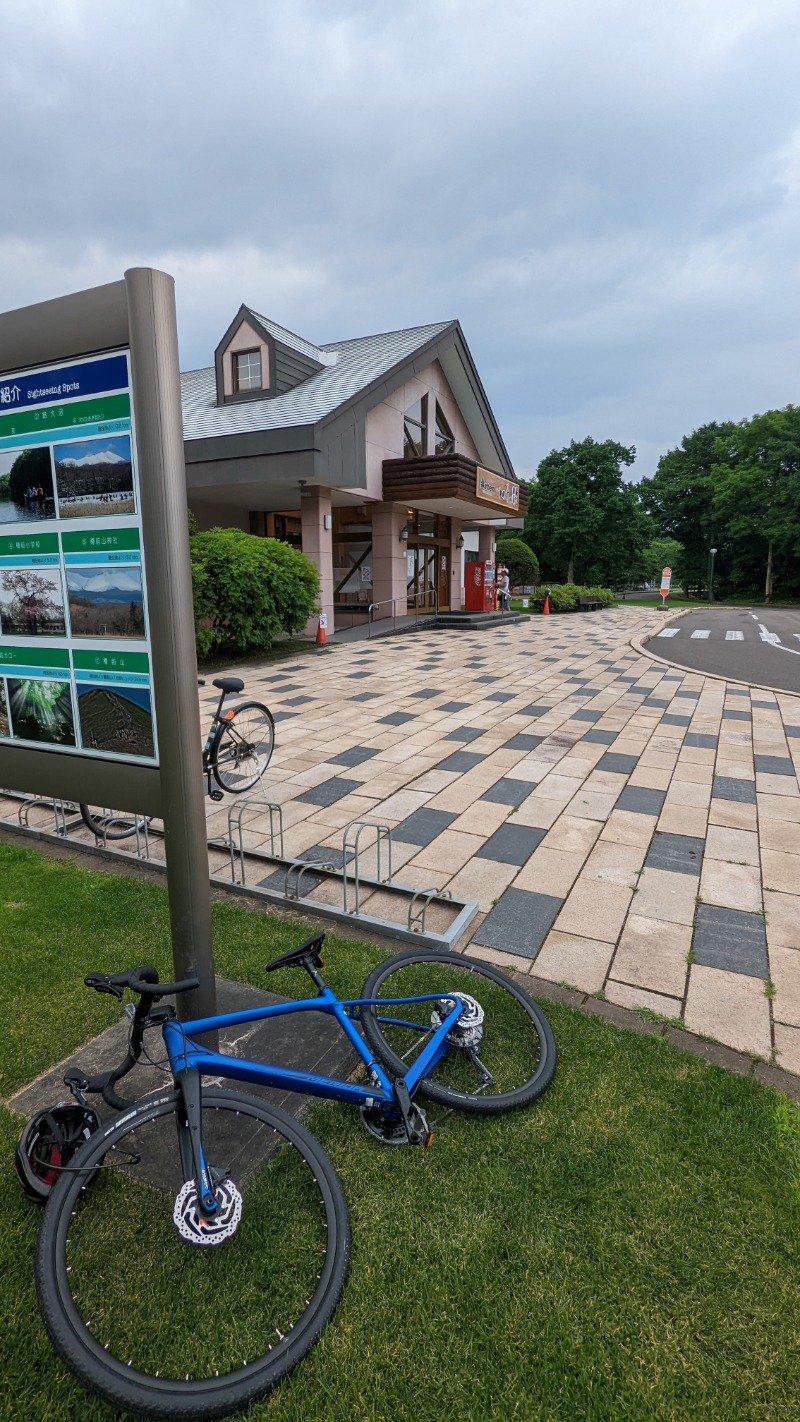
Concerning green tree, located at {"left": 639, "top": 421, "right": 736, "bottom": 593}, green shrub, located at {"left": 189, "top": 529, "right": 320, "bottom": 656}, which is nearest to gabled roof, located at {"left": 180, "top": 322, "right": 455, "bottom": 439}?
green shrub, located at {"left": 189, "top": 529, "right": 320, "bottom": 656}

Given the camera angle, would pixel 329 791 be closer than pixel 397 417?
Yes

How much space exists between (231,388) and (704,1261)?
64.8 ft

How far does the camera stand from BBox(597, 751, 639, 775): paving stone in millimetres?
6277

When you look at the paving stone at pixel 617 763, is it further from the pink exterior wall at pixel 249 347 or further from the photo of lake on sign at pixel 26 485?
the pink exterior wall at pixel 249 347

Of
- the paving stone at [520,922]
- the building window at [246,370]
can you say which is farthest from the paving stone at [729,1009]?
the building window at [246,370]

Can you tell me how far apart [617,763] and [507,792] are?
4.76 feet

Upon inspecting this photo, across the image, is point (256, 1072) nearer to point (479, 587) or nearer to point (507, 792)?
point (507, 792)

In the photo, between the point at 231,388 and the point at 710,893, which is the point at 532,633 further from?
the point at 710,893

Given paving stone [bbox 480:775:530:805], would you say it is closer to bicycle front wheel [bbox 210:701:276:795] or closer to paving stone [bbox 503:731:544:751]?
paving stone [bbox 503:731:544:751]

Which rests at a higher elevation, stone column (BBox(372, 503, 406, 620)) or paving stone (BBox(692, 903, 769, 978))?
stone column (BBox(372, 503, 406, 620))

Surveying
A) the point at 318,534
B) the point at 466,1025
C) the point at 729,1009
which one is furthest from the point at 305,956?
the point at 318,534

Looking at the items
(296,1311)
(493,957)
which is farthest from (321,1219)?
(493,957)

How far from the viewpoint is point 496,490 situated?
2038 cm

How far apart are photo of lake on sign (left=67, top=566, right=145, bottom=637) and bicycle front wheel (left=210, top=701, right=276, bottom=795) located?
9.95 ft
